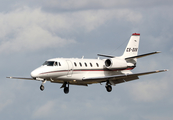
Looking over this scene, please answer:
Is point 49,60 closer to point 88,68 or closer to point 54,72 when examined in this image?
point 54,72

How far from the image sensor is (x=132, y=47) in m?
52.0

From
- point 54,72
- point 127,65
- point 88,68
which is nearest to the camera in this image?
point 54,72

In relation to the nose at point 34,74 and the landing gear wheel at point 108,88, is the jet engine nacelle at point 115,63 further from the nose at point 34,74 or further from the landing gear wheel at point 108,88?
the nose at point 34,74

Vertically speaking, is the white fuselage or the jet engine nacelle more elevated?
the jet engine nacelle

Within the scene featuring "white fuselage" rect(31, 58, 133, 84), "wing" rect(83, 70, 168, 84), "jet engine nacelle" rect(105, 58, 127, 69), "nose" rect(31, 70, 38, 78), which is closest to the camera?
"nose" rect(31, 70, 38, 78)

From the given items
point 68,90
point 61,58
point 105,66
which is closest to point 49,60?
point 61,58

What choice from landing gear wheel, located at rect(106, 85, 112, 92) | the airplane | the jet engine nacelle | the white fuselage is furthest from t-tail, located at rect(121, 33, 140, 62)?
landing gear wheel, located at rect(106, 85, 112, 92)

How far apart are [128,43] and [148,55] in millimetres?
6290

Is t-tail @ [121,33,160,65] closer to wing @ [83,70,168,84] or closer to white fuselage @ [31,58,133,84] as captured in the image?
white fuselage @ [31,58,133,84]

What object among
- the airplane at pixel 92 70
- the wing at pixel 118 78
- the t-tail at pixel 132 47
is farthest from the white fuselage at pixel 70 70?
the t-tail at pixel 132 47

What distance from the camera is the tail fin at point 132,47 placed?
2031 inches

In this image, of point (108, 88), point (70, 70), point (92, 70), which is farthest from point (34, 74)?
point (108, 88)

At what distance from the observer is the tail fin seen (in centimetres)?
5159

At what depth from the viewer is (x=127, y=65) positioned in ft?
161
